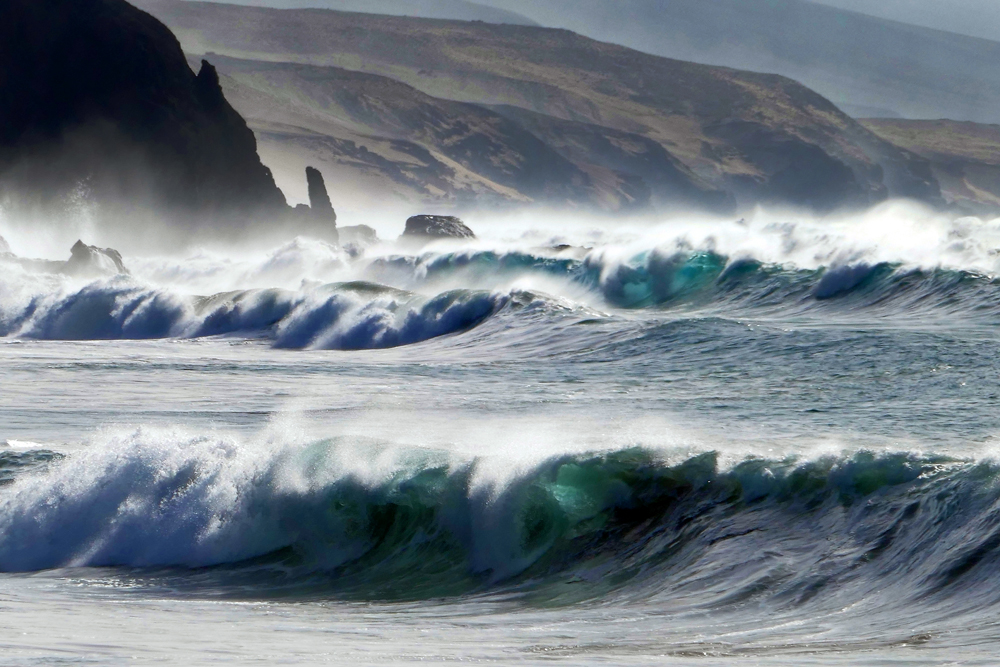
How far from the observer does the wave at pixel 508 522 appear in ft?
26.4

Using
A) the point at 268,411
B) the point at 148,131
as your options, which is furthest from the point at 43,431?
the point at 148,131

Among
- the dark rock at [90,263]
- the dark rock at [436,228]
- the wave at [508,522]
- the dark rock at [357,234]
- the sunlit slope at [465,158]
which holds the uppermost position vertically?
the sunlit slope at [465,158]

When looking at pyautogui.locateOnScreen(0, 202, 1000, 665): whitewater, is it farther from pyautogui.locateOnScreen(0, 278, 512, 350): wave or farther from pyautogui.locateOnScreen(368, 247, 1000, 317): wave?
pyautogui.locateOnScreen(0, 278, 512, 350): wave

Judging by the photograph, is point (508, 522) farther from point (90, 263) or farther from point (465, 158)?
point (465, 158)

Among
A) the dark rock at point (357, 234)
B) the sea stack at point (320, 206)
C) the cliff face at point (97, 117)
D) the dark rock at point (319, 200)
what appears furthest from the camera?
the dark rock at point (357, 234)

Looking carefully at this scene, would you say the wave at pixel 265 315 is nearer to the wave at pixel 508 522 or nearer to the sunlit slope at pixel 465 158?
the wave at pixel 508 522

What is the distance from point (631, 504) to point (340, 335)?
1515 cm

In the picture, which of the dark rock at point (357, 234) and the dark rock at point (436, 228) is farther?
the dark rock at point (357, 234)

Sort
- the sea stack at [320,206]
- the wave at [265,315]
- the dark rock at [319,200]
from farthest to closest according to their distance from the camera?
1. the dark rock at [319,200]
2. the sea stack at [320,206]
3. the wave at [265,315]

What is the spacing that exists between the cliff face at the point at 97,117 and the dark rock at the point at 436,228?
9541 mm

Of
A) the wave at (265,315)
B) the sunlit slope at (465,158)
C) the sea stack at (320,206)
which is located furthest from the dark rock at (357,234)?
the sunlit slope at (465,158)

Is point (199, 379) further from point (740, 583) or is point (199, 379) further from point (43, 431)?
point (740, 583)

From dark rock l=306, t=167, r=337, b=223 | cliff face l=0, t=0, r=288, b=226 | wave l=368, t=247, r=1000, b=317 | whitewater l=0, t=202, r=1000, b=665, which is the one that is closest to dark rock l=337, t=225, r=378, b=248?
dark rock l=306, t=167, r=337, b=223

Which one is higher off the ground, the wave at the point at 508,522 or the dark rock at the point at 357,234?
the dark rock at the point at 357,234
